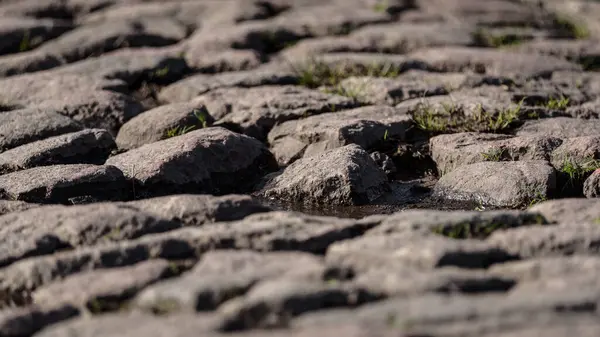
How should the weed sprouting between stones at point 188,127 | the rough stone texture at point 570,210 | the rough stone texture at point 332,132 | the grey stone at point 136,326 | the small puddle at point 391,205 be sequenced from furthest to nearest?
the weed sprouting between stones at point 188,127 → the rough stone texture at point 332,132 → the small puddle at point 391,205 → the rough stone texture at point 570,210 → the grey stone at point 136,326

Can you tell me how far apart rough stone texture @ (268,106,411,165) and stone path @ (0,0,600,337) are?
A: 11 millimetres

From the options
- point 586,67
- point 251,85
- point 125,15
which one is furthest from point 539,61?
point 125,15

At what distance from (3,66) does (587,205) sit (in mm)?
3836

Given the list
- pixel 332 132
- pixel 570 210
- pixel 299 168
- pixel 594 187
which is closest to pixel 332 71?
pixel 332 132

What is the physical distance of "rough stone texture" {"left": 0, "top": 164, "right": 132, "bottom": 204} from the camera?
11.1 ft

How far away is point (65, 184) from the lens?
11.2 ft

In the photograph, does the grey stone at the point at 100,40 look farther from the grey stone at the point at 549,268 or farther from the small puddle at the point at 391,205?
the grey stone at the point at 549,268

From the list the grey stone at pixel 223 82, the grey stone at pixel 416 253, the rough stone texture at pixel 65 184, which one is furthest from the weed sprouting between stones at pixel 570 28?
the grey stone at pixel 416 253

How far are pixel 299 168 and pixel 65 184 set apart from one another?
1.00m

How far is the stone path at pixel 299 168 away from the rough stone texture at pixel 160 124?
11mm

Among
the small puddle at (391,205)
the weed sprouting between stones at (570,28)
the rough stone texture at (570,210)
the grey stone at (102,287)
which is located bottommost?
the small puddle at (391,205)

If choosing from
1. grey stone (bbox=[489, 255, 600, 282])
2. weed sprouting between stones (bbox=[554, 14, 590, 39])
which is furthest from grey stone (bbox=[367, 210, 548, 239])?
weed sprouting between stones (bbox=[554, 14, 590, 39])

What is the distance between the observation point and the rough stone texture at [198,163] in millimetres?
3562

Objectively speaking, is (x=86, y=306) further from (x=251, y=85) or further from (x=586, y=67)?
(x=586, y=67)
